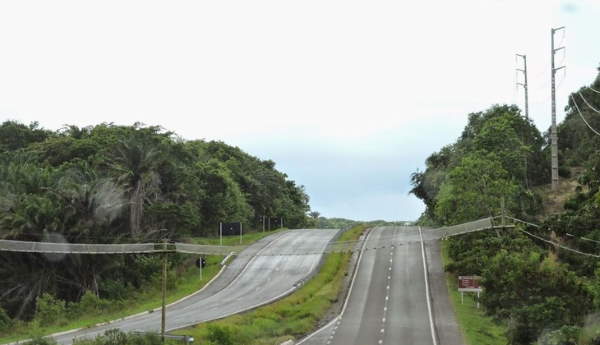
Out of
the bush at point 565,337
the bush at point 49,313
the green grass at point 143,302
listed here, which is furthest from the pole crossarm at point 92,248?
the bush at point 565,337

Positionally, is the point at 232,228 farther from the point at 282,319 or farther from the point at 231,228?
the point at 282,319

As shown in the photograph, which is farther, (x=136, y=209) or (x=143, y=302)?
(x=136, y=209)

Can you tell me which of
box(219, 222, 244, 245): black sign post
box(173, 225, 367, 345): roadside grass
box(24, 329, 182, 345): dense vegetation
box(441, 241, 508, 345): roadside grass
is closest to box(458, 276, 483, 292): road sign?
box(441, 241, 508, 345): roadside grass

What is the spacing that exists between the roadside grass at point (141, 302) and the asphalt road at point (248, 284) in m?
1.89

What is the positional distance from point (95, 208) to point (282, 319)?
23952 mm

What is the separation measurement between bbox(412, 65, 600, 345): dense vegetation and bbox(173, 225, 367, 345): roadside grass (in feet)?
38.8

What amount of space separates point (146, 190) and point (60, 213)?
11.8 metres

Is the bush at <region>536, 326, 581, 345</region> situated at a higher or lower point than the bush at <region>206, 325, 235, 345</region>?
higher

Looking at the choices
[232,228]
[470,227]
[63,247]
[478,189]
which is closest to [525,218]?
[478,189]

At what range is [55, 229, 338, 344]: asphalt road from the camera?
48250 millimetres

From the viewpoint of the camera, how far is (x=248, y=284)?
66750 mm

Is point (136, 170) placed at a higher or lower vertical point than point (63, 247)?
higher

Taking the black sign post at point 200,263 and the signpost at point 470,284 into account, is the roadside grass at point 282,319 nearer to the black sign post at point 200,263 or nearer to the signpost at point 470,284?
the signpost at point 470,284

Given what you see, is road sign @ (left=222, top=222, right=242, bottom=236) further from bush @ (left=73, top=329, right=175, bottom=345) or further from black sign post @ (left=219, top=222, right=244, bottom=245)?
bush @ (left=73, top=329, right=175, bottom=345)
